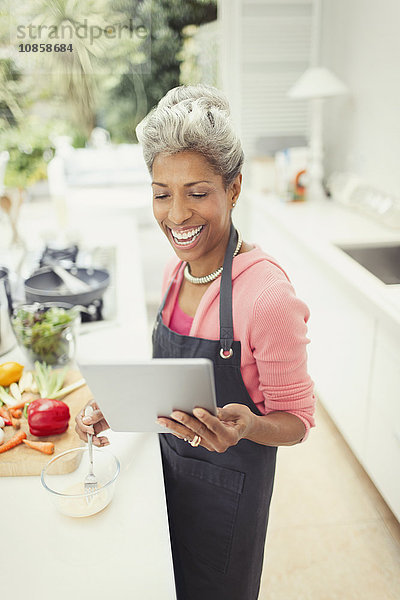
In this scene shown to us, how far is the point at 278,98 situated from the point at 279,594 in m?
3.20

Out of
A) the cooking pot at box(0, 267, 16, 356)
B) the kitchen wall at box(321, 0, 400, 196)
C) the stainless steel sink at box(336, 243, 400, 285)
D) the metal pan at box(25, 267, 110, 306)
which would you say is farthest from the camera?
the kitchen wall at box(321, 0, 400, 196)

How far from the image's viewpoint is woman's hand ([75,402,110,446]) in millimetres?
1082

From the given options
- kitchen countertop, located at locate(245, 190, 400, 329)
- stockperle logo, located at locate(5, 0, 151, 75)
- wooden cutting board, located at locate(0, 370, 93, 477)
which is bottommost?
wooden cutting board, located at locate(0, 370, 93, 477)

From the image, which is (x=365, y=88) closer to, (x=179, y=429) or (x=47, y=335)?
(x=47, y=335)

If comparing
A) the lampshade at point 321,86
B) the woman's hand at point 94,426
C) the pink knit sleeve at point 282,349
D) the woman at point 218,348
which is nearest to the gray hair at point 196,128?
the woman at point 218,348

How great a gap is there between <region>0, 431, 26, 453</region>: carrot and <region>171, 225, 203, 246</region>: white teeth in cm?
55

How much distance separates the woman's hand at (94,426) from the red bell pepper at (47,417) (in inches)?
2.3

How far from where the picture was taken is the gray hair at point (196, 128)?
99 cm

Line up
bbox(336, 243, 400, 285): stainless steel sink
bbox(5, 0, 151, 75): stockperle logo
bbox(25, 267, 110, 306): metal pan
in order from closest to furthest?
bbox(25, 267, 110, 306): metal pan → bbox(336, 243, 400, 285): stainless steel sink → bbox(5, 0, 151, 75): stockperle logo

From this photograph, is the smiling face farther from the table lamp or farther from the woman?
the table lamp

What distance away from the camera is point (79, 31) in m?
4.29

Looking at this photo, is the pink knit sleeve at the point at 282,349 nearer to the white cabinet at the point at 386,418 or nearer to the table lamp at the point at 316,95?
the white cabinet at the point at 386,418

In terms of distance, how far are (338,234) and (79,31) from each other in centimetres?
301

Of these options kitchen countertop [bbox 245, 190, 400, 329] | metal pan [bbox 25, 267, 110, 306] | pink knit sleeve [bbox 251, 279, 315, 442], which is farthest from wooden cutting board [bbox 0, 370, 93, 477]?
kitchen countertop [bbox 245, 190, 400, 329]
